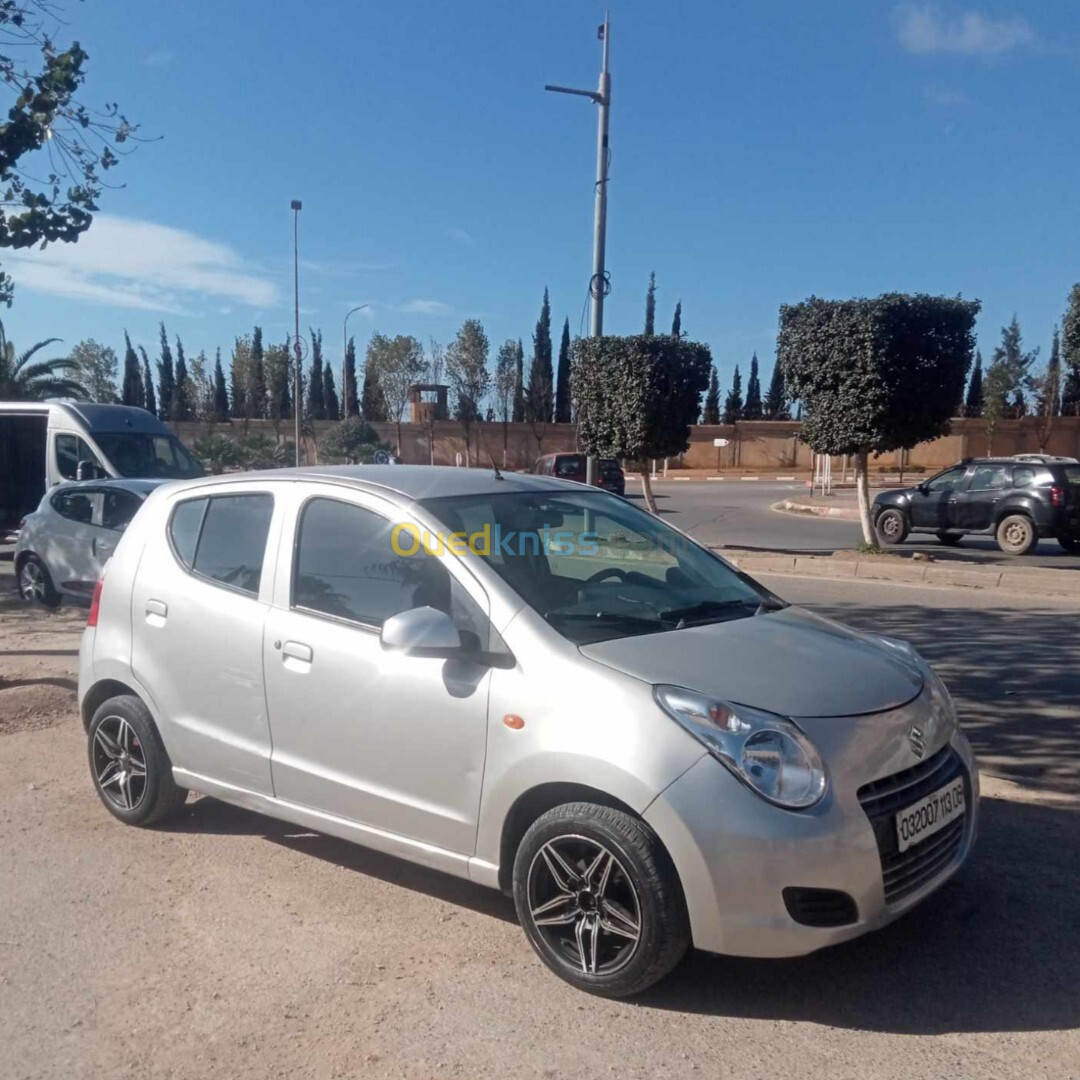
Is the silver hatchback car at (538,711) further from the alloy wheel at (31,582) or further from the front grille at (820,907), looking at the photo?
the alloy wheel at (31,582)

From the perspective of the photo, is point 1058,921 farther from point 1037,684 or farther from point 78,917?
point 1037,684

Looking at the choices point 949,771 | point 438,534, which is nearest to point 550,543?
point 438,534

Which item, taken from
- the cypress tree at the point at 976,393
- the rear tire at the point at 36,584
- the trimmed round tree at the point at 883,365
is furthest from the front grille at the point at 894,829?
the cypress tree at the point at 976,393

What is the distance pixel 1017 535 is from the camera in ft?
60.6

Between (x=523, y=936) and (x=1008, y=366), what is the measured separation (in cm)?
6386

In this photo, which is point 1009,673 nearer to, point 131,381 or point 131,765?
point 131,765

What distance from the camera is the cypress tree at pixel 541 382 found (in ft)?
228

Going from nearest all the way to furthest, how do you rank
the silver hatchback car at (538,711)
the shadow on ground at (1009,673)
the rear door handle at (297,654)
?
1. the silver hatchback car at (538,711)
2. the rear door handle at (297,654)
3. the shadow on ground at (1009,673)

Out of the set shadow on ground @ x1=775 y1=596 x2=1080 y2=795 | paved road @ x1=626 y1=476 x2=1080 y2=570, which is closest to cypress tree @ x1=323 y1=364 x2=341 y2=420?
paved road @ x1=626 y1=476 x2=1080 y2=570

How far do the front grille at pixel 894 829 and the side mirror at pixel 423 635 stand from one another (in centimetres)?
140

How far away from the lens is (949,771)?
148 inches

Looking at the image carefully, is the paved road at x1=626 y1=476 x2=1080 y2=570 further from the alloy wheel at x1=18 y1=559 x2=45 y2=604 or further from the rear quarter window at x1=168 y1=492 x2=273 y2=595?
the rear quarter window at x1=168 y1=492 x2=273 y2=595

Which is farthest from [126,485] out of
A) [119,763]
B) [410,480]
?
[410,480]

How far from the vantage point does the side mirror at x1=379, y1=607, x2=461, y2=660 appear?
3693 millimetres
